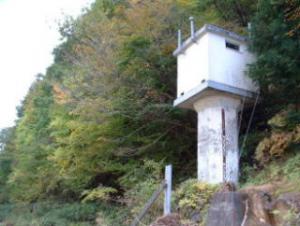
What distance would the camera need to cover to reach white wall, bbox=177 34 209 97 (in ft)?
34.5

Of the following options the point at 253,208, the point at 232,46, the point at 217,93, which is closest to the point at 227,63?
the point at 232,46

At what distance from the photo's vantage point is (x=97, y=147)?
14.3m

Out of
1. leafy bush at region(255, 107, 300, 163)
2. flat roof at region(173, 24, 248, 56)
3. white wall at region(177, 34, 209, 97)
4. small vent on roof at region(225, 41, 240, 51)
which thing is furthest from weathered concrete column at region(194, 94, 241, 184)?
flat roof at region(173, 24, 248, 56)

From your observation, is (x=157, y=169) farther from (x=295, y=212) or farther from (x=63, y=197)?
(x=63, y=197)

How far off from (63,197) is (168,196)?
41.0 feet

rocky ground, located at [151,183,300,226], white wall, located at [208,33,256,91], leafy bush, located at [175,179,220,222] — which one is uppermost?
white wall, located at [208,33,256,91]

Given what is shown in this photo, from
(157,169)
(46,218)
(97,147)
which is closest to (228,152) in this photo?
(157,169)

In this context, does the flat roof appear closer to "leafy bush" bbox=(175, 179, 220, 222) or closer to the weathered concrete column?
the weathered concrete column

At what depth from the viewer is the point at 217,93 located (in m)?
10.5

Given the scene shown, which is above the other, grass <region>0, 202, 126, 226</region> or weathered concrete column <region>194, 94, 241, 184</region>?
weathered concrete column <region>194, 94, 241, 184</region>

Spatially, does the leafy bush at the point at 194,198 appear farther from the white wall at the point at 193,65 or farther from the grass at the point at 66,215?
the grass at the point at 66,215

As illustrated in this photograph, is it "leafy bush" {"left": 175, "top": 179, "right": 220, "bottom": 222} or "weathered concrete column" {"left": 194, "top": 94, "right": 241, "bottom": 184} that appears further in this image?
"weathered concrete column" {"left": 194, "top": 94, "right": 241, "bottom": 184}

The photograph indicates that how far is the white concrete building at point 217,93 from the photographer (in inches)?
404

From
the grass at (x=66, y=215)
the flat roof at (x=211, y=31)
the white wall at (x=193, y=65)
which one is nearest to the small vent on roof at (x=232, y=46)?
the flat roof at (x=211, y=31)
